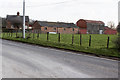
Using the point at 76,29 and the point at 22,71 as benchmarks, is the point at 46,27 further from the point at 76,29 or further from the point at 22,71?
the point at 22,71

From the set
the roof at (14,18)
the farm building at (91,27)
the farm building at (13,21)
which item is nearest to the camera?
the farm building at (13,21)

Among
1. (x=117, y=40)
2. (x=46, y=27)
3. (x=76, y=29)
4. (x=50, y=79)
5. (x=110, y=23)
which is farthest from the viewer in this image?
(x=110, y=23)

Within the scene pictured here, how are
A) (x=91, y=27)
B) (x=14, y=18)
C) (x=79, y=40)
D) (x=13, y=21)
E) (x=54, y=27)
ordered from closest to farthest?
(x=79, y=40) < (x=54, y=27) < (x=91, y=27) < (x=13, y=21) < (x=14, y=18)

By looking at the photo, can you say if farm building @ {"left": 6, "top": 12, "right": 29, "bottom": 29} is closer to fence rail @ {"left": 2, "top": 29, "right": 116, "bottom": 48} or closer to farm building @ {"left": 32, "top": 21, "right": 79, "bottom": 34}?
farm building @ {"left": 32, "top": 21, "right": 79, "bottom": 34}

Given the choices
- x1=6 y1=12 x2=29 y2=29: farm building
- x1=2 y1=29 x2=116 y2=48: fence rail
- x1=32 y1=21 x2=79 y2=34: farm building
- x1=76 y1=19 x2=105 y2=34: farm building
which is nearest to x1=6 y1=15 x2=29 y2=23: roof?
x1=6 y1=12 x2=29 y2=29: farm building

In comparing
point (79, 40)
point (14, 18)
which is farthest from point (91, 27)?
point (79, 40)

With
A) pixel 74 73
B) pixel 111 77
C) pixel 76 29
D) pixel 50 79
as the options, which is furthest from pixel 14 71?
pixel 76 29

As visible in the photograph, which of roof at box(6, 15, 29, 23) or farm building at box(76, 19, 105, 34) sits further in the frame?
roof at box(6, 15, 29, 23)

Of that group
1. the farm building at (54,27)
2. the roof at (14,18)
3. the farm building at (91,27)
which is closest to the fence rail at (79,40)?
the farm building at (54,27)

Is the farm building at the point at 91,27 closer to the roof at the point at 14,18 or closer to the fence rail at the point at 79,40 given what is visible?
the roof at the point at 14,18

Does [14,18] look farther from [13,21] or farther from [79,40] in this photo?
[79,40]

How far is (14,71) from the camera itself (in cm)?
580

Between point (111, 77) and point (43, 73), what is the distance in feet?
8.54

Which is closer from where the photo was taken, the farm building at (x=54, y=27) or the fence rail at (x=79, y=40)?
the fence rail at (x=79, y=40)
